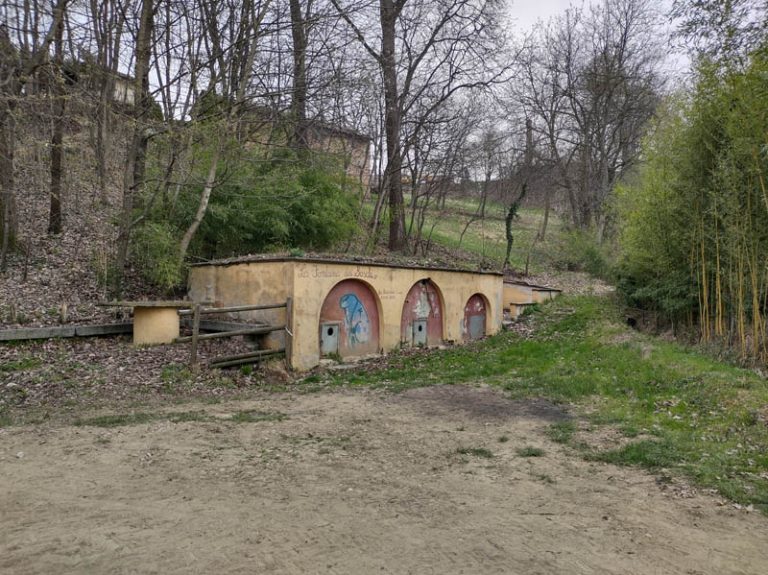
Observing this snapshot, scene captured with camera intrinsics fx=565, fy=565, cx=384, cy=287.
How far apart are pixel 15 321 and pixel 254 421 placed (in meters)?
5.24

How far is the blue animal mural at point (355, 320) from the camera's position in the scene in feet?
35.4

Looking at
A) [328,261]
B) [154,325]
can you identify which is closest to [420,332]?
[328,261]

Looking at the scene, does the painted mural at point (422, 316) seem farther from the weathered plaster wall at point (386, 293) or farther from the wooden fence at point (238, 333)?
the wooden fence at point (238, 333)

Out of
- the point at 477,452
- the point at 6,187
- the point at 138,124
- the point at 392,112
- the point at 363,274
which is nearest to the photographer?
the point at 477,452

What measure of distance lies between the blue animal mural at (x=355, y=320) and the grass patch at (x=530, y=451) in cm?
558

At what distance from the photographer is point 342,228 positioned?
14352mm

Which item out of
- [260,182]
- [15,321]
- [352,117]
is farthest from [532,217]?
[15,321]

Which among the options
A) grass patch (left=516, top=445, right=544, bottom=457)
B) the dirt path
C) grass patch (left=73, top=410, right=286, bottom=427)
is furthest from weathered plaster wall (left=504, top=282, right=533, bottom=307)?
grass patch (left=516, top=445, right=544, bottom=457)

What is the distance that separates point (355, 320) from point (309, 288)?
1492 mm

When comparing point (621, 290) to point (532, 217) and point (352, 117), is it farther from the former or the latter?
point (532, 217)

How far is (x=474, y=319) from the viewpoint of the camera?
48.8 ft

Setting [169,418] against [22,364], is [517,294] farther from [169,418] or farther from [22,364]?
[22,364]

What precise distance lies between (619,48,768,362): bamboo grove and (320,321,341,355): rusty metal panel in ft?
23.4

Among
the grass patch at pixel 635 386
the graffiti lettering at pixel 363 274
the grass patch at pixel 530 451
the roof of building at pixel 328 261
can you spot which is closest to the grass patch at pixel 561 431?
the grass patch at pixel 635 386
